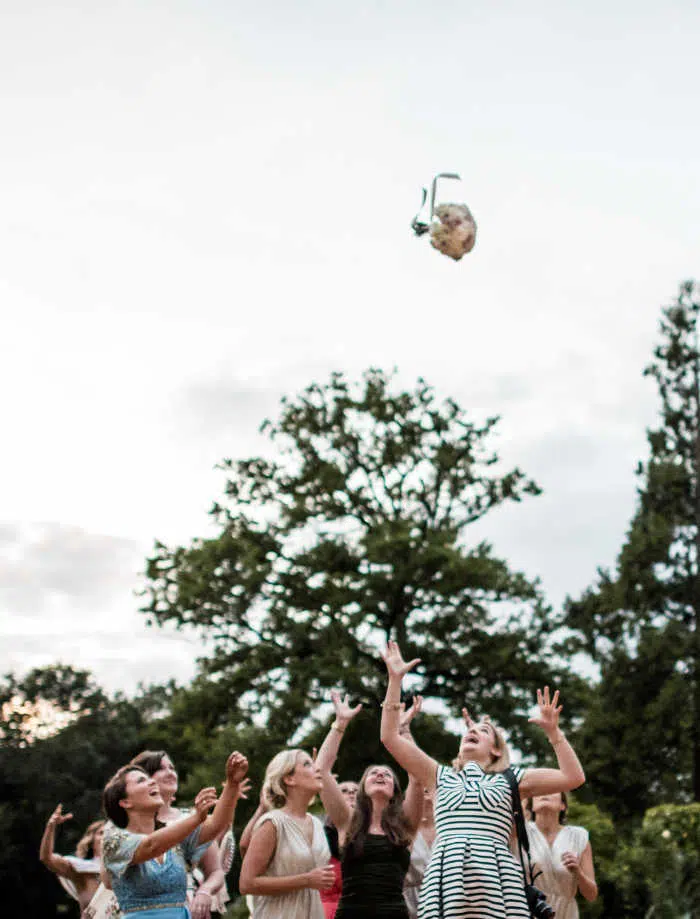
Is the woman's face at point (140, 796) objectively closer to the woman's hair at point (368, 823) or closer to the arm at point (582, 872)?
the woman's hair at point (368, 823)

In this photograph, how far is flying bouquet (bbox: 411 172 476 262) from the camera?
589cm

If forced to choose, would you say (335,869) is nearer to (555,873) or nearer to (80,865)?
(555,873)

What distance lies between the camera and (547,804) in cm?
678

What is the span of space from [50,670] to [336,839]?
1035 inches

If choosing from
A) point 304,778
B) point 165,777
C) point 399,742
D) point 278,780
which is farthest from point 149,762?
point 399,742

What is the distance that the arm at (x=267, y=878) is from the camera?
5375 millimetres

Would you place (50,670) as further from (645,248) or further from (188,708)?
(645,248)

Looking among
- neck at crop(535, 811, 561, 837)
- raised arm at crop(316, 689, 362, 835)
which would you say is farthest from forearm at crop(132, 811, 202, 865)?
neck at crop(535, 811, 561, 837)

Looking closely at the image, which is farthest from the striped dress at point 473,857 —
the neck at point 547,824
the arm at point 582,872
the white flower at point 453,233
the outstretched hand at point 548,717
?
the white flower at point 453,233

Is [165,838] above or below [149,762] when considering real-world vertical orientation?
below

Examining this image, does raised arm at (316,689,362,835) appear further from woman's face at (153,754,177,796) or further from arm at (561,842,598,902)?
arm at (561,842,598,902)

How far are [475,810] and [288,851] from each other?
105 cm

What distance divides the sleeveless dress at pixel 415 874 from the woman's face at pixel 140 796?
1.64 meters

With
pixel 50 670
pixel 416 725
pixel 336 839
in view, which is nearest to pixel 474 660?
pixel 416 725
